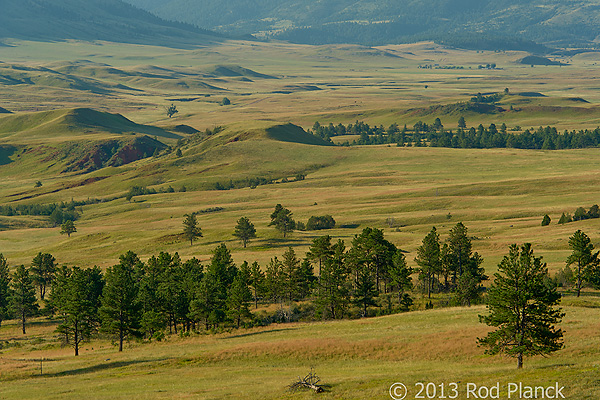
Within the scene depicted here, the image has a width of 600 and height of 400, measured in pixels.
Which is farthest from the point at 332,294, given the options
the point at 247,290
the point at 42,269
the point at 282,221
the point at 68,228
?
the point at 68,228

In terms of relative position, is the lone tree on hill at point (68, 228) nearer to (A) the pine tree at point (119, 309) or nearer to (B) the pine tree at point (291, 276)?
(B) the pine tree at point (291, 276)

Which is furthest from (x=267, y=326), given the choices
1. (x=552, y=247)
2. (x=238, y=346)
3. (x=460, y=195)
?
(x=460, y=195)

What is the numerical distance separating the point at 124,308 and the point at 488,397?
1941 inches

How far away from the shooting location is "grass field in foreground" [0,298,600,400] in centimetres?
4591

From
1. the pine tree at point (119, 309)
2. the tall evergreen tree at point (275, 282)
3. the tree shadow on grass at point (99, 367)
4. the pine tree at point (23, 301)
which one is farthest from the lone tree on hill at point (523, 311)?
the pine tree at point (23, 301)

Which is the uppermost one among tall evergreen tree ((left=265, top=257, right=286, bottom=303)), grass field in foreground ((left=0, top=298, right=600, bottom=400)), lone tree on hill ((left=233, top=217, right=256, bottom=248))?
lone tree on hill ((left=233, top=217, right=256, bottom=248))

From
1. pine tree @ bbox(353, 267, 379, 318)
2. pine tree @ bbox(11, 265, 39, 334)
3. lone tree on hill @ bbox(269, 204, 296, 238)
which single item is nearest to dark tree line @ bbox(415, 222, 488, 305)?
pine tree @ bbox(353, 267, 379, 318)

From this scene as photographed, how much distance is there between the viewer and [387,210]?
182625mm

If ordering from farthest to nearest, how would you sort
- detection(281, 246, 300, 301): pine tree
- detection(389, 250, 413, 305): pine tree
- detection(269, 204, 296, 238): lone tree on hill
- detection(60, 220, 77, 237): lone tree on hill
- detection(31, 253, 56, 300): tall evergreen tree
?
1. detection(60, 220, 77, 237): lone tree on hill
2. detection(269, 204, 296, 238): lone tree on hill
3. detection(31, 253, 56, 300): tall evergreen tree
4. detection(281, 246, 300, 301): pine tree
5. detection(389, 250, 413, 305): pine tree

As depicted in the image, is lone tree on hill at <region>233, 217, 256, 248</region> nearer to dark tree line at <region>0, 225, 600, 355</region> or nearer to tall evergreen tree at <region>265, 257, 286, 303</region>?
dark tree line at <region>0, 225, 600, 355</region>

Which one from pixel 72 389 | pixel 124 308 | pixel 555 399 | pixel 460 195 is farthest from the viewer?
pixel 460 195

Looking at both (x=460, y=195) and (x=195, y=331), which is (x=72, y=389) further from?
(x=460, y=195)

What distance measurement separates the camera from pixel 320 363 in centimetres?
5966

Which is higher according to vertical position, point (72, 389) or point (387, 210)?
point (387, 210)
